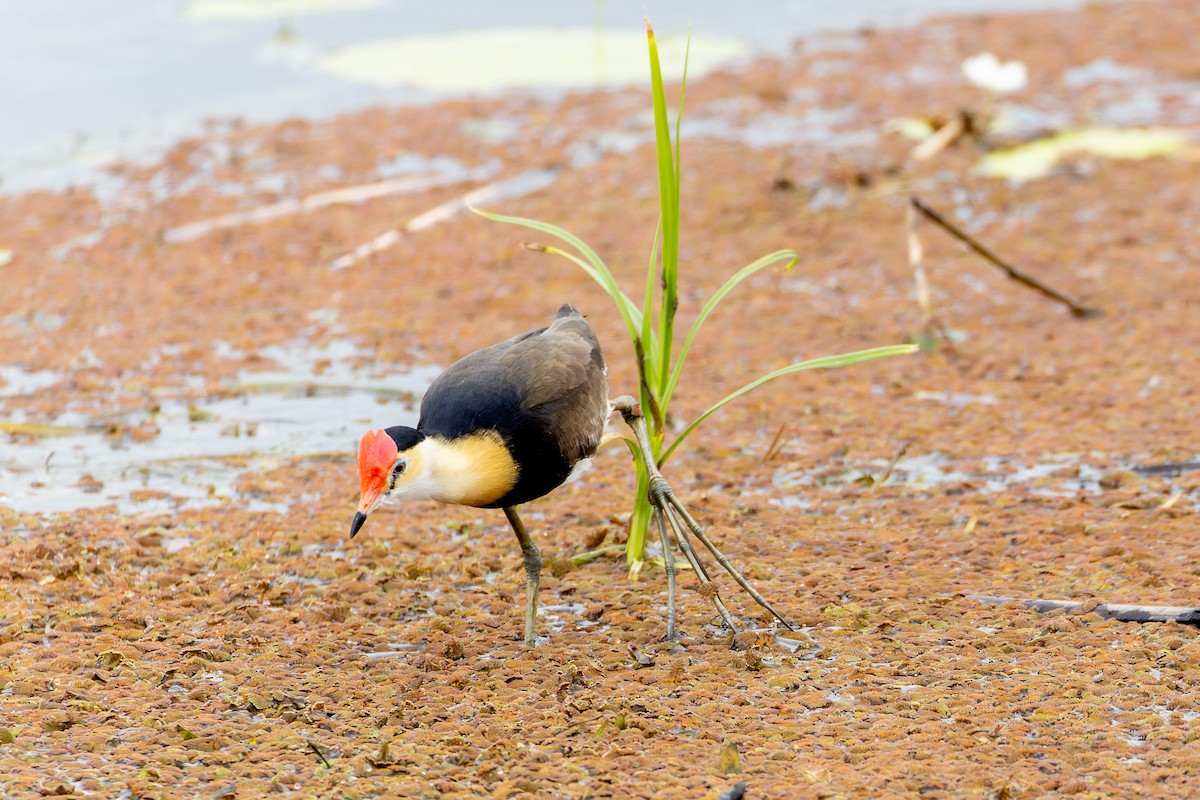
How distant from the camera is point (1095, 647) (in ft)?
13.6

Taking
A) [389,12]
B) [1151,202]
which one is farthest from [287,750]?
[389,12]

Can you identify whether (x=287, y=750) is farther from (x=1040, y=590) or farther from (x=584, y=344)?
(x=1040, y=590)

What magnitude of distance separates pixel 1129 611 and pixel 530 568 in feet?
6.11

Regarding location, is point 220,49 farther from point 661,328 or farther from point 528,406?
point 528,406

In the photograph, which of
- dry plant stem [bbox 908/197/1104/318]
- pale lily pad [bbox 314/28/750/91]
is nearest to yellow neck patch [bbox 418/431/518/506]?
dry plant stem [bbox 908/197/1104/318]

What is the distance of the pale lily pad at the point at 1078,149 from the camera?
9.49 meters

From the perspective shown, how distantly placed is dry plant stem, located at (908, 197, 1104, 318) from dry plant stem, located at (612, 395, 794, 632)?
8.31 ft

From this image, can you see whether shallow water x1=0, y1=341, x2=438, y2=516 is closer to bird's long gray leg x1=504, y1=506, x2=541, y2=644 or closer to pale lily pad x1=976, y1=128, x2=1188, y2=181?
bird's long gray leg x1=504, y1=506, x2=541, y2=644

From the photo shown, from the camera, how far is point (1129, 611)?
4.29 m

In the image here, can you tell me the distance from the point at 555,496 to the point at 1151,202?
5001 mm

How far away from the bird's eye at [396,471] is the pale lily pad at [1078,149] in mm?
6564

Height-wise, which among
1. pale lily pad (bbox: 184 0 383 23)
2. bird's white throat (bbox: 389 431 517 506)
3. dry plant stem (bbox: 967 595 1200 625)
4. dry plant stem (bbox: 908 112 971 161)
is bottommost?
dry plant stem (bbox: 967 595 1200 625)

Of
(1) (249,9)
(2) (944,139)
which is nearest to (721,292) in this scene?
(2) (944,139)

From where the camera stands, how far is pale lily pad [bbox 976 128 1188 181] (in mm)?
9492
